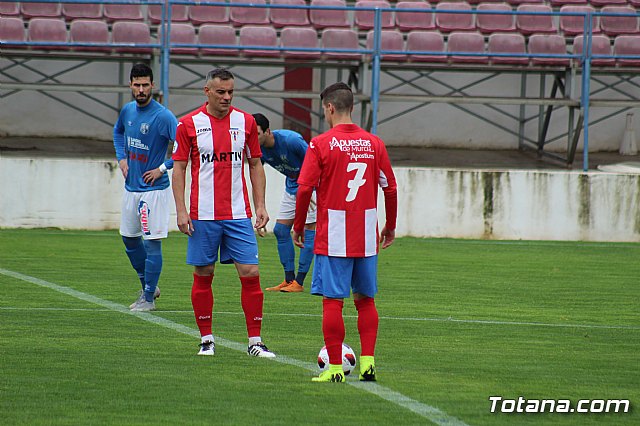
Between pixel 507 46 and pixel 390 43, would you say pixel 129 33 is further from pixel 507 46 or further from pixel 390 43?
pixel 507 46

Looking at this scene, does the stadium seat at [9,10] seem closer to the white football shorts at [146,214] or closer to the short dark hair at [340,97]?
the white football shorts at [146,214]

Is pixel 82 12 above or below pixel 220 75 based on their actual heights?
above

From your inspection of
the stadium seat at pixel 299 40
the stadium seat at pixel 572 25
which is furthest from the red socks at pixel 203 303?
the stadium seat at pixel 572 25

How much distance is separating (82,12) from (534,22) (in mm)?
8141

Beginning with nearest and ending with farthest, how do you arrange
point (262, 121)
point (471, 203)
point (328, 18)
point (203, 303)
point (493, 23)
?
point (203, 303), point (262, 121), point (471, 203), point (328, 18), point (493, 23)

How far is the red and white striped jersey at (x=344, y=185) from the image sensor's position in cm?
637

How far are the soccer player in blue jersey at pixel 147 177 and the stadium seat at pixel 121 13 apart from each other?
9.78 m

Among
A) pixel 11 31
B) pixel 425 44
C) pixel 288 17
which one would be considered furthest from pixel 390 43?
pixel 11 31

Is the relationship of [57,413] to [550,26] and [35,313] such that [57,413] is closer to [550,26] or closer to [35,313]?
[35,313]

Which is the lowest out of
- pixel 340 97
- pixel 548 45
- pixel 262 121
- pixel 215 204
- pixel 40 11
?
pixel 215 204

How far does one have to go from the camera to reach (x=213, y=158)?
7375mm

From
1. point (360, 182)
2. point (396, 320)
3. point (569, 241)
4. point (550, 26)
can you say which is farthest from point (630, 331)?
point (550, 26)

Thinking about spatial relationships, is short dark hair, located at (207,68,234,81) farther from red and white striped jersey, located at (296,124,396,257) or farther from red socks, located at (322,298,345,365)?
red socks, located at (322,298,345,365)

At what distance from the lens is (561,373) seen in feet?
22.5
